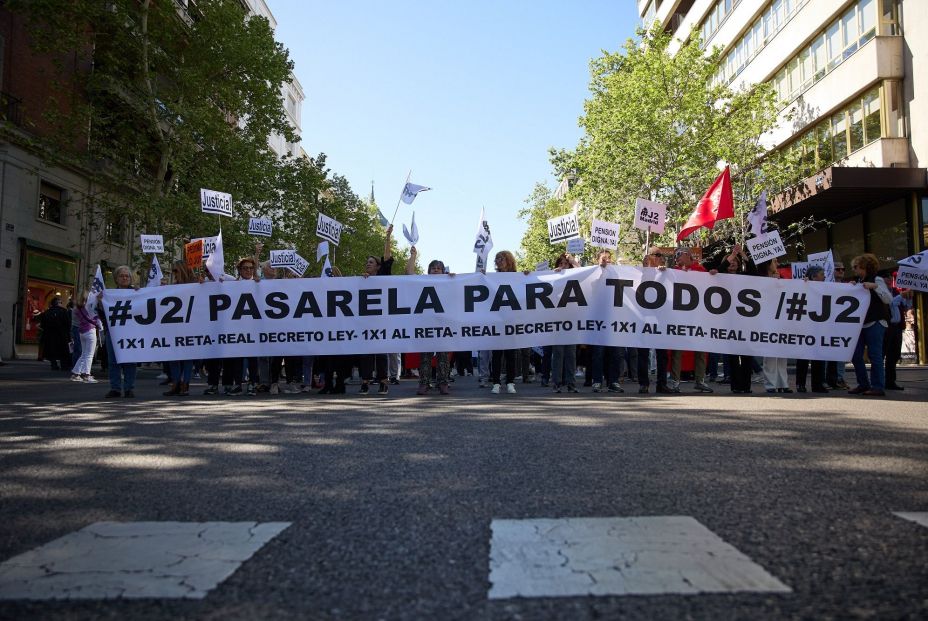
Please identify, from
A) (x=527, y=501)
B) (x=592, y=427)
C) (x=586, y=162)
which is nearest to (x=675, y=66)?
(x=586, y=162)

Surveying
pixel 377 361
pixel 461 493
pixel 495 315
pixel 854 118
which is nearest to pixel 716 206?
pixel 495 315

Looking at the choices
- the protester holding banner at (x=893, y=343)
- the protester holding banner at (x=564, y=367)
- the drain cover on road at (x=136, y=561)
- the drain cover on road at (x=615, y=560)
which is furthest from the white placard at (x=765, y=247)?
the drain cover on road at (x=136, y=561)

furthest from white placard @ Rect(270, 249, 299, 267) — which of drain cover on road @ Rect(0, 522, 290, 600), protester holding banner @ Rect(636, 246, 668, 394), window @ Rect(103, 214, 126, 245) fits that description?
drain cover on road @ Rect(0, 522, 290, 600)

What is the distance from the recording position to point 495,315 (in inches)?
423

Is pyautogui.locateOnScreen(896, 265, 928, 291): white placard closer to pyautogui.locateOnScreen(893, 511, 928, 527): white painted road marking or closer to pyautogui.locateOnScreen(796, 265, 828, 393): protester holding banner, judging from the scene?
pyautogui.locateOnScreen(796, 265, 828, 393): protester holding banner

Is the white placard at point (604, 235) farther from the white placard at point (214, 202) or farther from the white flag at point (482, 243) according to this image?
the white placard at point (214, 202)

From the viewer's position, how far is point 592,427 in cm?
624

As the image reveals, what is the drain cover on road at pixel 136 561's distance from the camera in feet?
7.48

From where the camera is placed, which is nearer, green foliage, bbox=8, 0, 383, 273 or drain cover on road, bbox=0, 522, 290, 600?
drain cover on road, bbox=0, 522, 290, 600

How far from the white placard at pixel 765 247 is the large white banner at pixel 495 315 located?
2.32ft

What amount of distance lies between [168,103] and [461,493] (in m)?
24.9

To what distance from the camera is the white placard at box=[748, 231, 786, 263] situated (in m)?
11.3

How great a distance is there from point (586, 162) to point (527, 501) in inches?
1089

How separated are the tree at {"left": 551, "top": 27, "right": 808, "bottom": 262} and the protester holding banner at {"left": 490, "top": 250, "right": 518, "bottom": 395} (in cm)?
1752
